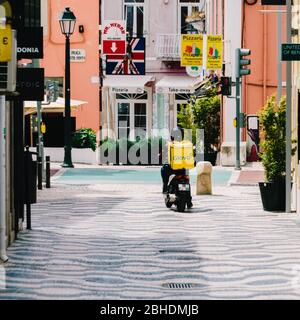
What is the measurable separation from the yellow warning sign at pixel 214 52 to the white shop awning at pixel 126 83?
22.0 feet

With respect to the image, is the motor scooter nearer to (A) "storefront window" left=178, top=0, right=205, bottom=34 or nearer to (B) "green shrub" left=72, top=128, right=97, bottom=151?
(B) "green shrub" left=72, top=128, right=97, bottom=151

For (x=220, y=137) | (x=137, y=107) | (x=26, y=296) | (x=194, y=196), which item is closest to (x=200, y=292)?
(x=26, y=296)

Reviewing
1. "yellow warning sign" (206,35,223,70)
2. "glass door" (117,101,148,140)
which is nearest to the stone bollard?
"yellow warning sign" (206,35,223,70)

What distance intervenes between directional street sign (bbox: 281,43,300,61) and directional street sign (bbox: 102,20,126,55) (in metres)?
22.9

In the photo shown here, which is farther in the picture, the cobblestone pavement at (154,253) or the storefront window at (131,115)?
the storefront window at (131,115)

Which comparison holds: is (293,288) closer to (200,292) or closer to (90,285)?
(200,292)

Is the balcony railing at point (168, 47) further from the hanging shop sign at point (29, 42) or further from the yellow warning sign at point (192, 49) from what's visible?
the hanging shop sign at point (29, 42)

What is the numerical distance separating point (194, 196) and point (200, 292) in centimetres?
1194

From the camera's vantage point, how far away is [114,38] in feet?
125

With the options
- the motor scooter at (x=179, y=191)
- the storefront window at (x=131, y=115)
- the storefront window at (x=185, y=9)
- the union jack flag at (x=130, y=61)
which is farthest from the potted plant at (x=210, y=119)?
the motor scooter at (x=179, y=191)

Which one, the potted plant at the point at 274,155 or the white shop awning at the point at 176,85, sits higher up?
the white shop awning at the point at 176,85

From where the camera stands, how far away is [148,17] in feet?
135

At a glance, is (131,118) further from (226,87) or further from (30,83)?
(30,83)

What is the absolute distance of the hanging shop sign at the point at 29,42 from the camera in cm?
1340
